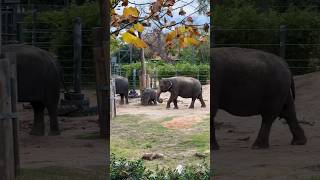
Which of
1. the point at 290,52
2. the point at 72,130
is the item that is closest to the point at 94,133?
the point at 72,130

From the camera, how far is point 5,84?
3863 millimetres

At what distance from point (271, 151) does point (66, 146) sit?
1.78 meters

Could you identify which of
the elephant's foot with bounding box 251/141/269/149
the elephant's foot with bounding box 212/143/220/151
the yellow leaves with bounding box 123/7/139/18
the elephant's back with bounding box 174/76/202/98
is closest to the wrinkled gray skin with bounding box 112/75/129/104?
the elephant's back with bounding box 174/76/202/98

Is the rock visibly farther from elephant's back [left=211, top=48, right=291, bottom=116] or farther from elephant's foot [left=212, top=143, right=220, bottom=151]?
elephant's back [left=211, top=48, right=291, bottom=116]

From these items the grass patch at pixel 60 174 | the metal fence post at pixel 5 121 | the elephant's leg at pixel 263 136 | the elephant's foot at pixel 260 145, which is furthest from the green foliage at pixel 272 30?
the metal fence post at pixel 5 121

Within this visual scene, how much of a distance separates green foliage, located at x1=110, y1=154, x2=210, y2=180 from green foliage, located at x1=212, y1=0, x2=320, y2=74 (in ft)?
3.86

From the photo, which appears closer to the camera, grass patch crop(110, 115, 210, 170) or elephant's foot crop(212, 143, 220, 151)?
grass patch crop(110, 115, 210, 170)

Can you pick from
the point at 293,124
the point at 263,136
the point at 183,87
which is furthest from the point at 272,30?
the point at 183,87

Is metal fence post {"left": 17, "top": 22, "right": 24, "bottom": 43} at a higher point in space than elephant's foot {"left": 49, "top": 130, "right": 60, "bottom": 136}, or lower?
higher

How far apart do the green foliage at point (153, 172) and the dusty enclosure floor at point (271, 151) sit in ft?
1.77

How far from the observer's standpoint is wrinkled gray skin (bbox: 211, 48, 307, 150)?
4.82m

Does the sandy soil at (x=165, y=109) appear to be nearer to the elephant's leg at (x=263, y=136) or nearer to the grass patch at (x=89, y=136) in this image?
the elephant's leg at (x=263, y=136)

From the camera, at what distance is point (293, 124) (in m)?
5.09

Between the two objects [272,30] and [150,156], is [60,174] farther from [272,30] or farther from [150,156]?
[272,30]
